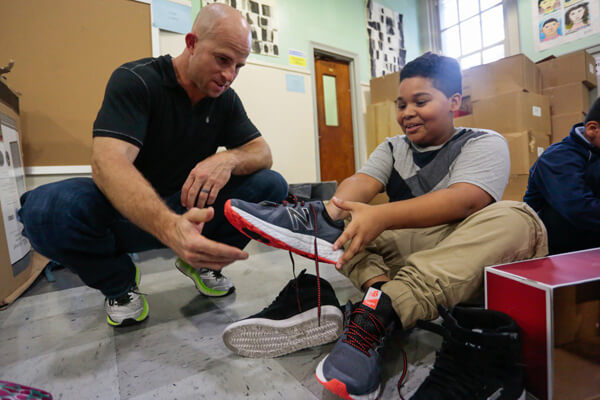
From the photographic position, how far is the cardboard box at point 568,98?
8.00 feet

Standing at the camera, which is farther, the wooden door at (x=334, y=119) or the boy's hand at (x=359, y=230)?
the wooden door at (x=334, y=119)

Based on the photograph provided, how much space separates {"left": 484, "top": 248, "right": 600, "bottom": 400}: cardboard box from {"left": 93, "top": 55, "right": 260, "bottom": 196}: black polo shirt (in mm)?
899

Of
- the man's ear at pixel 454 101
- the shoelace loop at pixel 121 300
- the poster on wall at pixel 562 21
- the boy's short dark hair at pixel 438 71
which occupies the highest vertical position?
the poster on wall at pixel 562 21

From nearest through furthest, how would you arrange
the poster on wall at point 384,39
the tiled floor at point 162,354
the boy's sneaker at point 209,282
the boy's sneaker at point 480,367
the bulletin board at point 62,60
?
the boy's sneaker at point 480,367
the tiled floor at point 162,354
the boy's sneaker at point 209,282
the bulletin board at point 62,60
the poster on wall at point 384,39

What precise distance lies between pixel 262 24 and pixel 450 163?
2.41m

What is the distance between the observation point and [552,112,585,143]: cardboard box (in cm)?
242

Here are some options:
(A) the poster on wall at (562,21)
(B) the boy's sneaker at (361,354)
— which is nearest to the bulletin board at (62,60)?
(B) the boy's sneaker at (361,354)

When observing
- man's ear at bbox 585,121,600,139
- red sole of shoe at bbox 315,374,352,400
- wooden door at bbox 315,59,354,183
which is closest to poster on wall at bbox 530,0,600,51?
wooden door at bbox 315,59,354,183

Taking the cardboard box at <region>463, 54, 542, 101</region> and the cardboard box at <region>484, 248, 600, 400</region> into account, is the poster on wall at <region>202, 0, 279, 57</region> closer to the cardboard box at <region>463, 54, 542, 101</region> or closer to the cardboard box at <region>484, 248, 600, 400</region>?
the cardboard box at <region>463, 54, 542, 101</region>

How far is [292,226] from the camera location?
0.67m

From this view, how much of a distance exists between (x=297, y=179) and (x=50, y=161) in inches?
70.9

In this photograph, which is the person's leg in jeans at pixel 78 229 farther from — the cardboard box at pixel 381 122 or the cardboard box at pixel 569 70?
the cardboard box at pixel 569 70

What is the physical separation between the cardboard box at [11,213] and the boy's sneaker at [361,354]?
1.22 metres

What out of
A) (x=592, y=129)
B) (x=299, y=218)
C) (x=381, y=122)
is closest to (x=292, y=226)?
(x=299, y=218)
